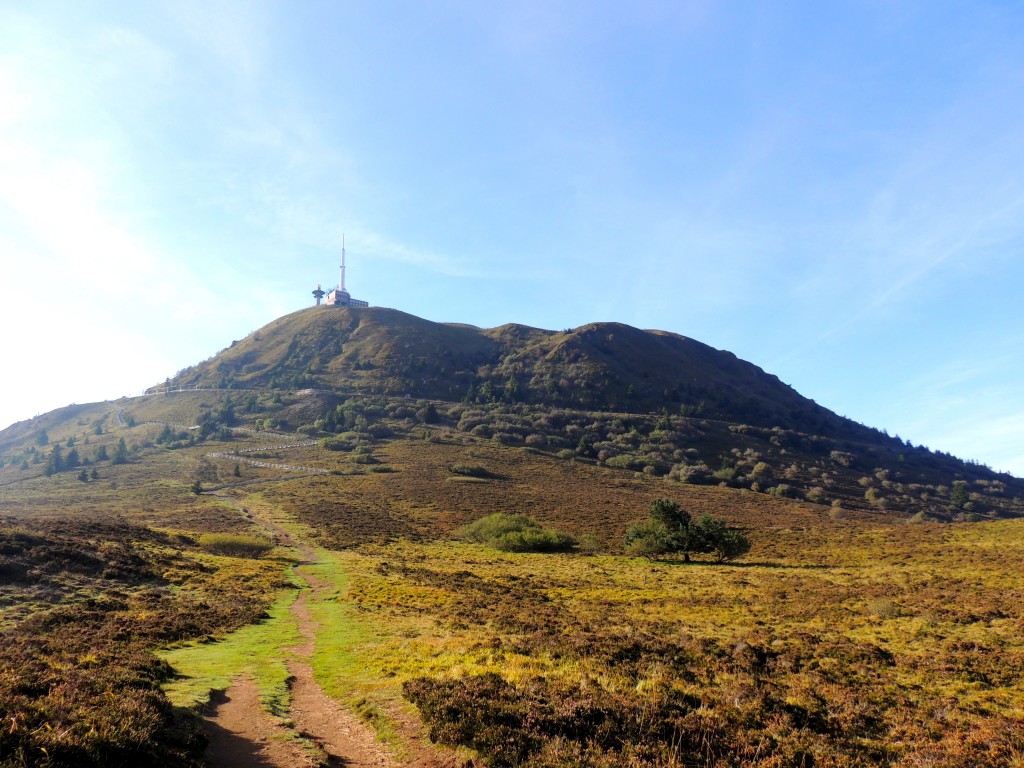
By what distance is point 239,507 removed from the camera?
66.3 metres

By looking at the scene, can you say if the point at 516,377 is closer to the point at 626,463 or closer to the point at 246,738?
the point at 626,463

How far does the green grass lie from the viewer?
12.4m

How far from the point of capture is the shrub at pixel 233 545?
138 feet

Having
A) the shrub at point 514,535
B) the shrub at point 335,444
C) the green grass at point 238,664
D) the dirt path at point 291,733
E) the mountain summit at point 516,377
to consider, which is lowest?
the shrub at point 514,535

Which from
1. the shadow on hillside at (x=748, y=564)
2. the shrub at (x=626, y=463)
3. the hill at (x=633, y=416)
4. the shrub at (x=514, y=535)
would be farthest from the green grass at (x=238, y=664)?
the shrub at (x=626, y=463)

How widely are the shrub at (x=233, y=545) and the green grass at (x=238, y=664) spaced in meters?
23.2

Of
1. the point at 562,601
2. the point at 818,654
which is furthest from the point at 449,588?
the point at 818,654

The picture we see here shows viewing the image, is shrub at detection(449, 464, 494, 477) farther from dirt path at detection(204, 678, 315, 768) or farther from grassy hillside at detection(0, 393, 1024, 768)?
dirt path at detection(204, 678, 315, 768)

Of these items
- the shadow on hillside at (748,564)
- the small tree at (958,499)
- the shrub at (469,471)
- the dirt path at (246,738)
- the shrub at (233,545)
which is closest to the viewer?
the dirt path at (246,738)

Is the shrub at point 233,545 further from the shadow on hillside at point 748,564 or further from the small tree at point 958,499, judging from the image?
the small tree at point 958,499

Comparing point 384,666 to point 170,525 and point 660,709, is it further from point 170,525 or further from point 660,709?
point 170,525

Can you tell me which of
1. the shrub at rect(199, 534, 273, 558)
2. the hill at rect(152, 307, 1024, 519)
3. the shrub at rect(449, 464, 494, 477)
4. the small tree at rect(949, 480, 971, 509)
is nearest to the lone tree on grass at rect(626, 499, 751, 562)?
the shrub at rect(199, 534, 273, 558)

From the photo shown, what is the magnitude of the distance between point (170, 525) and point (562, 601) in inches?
1763

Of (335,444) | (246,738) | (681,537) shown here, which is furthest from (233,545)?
(335,444)
